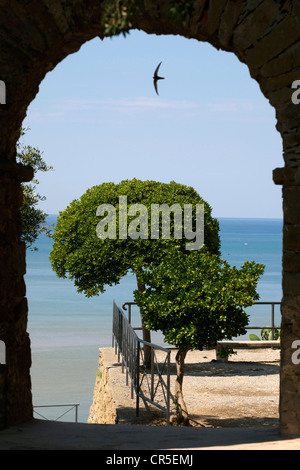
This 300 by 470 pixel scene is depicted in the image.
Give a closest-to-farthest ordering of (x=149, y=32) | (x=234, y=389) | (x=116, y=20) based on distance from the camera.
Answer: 1. (x=116, y=20)
2. (x=149, y=32)
3. (x=234, y=389)

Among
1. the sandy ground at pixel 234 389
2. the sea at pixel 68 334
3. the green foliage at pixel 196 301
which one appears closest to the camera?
the green foliage at pixel 196 301

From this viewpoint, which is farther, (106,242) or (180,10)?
(106,242)

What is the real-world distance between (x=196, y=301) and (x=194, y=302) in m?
0.04

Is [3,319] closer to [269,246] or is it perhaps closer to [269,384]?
[269,384]

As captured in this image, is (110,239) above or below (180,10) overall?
below

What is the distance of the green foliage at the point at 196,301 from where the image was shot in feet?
24.1

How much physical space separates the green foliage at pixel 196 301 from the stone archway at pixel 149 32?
2786 millimetres

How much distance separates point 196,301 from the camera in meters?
→ 7.44

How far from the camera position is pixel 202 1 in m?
4.18

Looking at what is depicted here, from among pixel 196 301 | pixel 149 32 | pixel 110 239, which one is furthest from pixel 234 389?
pixel 149 32

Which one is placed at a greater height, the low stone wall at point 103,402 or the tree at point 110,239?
the tree at point 110,239

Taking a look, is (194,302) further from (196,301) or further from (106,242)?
(106,242)

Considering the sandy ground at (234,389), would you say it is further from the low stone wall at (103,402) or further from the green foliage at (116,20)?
the green foliage at (116,20)

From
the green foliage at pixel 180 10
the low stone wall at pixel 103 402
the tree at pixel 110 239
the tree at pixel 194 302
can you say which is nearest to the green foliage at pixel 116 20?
the green foliage at pixel 180 10
